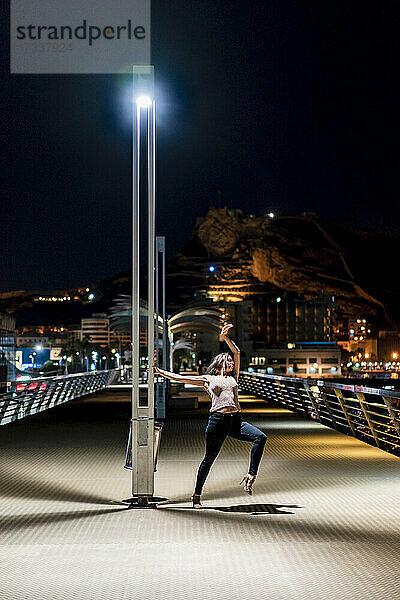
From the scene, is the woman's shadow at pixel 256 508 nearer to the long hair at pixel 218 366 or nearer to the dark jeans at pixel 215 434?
the dark jeans at pixel 215 434

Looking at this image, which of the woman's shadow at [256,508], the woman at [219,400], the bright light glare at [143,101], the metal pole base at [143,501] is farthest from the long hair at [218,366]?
the bright light glare at [143,101]

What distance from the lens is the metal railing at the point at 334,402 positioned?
16719mm

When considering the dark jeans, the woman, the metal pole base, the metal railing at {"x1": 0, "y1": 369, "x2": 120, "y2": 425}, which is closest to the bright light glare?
the woman

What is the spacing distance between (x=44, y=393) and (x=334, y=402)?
13.6 m

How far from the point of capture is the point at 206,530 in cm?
837

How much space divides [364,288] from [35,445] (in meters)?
162

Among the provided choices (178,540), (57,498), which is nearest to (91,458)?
(57,498)

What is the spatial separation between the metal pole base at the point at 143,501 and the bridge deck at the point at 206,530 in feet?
0.53

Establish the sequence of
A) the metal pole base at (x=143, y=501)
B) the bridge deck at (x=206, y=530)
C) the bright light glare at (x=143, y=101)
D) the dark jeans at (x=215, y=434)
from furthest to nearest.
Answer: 1. the bright light glare at (x=143, y=101)
2. the metal pole base at (x=143, y=501)
3. the dark jeans at (x=215, y=434)
4. the bridge deck at (x=206, y=530)

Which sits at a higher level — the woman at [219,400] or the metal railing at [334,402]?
the woman at [219,400]

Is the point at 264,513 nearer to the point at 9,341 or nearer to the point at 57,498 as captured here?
the point at 57,498

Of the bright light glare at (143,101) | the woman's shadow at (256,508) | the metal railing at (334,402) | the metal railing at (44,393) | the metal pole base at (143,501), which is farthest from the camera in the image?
the metal railing at (44,393)

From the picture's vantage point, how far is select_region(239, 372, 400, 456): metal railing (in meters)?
16.7

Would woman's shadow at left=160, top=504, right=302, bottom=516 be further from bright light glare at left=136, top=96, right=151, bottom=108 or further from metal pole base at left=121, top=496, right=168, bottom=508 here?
bright light glare at left=136, top=96, right=151, bottom=108
